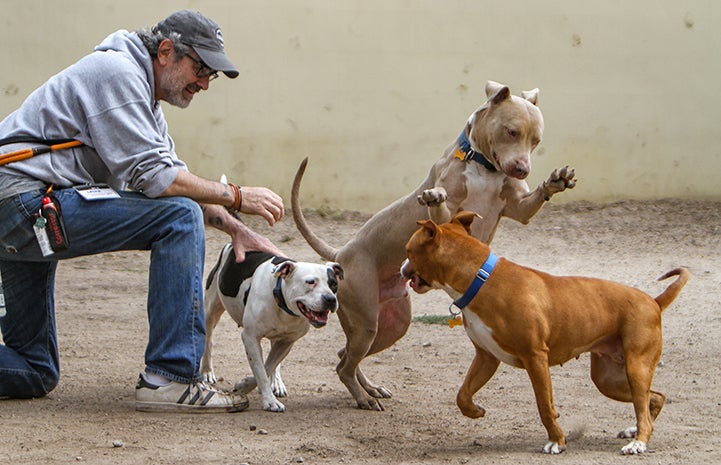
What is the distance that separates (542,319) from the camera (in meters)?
4.21

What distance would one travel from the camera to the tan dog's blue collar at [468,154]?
5.31 metres

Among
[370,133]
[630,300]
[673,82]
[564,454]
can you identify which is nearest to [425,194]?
[630,300]

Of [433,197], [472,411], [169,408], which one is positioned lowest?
[169,408]

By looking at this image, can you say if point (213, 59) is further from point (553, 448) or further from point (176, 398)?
point (553, 448)

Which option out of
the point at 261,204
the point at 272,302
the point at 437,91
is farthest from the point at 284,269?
the point at 437,91

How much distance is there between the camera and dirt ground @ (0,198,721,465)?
4188mm

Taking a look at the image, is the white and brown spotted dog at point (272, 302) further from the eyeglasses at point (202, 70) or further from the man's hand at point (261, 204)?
the eyeglasses at point (202, 70)

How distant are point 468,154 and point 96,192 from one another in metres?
1.84

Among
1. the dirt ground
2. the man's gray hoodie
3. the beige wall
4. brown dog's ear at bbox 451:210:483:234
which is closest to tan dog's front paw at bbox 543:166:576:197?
brown dog's ear at bbox 451:210:483:234

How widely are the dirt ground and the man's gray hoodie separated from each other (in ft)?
3.49

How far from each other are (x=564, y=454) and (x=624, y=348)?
523mm

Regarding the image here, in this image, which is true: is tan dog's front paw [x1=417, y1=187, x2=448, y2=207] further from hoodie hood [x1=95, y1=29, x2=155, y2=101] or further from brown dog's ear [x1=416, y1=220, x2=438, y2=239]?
hoodie hood [x1=95, y1=29, x2=155, y2=101]

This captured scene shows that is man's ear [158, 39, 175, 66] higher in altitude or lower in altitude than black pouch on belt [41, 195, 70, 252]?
higher

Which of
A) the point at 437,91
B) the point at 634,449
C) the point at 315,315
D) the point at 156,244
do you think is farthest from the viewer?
the point at 437,91
